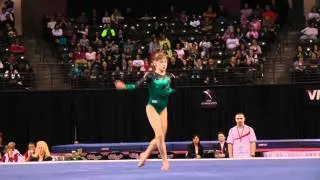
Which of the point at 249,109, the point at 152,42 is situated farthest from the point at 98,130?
the point at 249,109

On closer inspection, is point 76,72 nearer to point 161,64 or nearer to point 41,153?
point 41,153

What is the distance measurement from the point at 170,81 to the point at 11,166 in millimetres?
2574

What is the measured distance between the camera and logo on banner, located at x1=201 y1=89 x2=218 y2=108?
15658 millimetres

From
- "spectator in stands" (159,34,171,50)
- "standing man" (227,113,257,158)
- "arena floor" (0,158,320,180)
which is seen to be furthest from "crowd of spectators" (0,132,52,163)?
"spectator in stands" (159,34,171,50)

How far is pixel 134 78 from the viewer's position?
15.7 m

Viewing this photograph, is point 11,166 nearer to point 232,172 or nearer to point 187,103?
point 232,172

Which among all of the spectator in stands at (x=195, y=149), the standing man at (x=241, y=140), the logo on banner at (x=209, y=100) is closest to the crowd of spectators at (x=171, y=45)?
the logo on banner at (x=209, y=100)

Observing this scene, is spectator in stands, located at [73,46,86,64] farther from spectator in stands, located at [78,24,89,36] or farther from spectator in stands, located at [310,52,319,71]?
spectator in stands, located at [310,52,319,71]

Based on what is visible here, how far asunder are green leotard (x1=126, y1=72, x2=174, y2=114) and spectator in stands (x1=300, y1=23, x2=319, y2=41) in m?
11.5

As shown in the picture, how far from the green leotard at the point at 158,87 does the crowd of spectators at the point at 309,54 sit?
390 inches

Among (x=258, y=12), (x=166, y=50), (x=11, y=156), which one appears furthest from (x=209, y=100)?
(x=11, y=156)

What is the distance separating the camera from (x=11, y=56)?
17281mm

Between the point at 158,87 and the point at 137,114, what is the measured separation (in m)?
9.93

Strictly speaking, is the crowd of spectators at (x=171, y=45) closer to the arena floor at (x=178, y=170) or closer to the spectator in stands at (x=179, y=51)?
the spectator in stands at (x=179, y=51)
